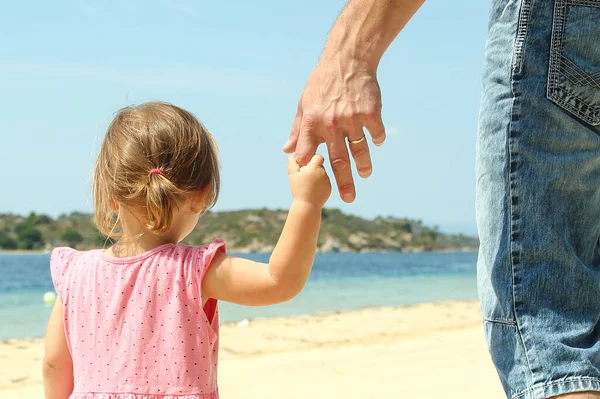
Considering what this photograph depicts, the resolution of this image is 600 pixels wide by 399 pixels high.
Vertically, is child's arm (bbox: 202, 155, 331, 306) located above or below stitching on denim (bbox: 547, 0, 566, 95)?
below

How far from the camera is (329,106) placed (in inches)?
70.3

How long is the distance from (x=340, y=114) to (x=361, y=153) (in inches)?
4.8

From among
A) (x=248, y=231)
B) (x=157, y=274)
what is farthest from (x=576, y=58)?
(x=248, y=231)

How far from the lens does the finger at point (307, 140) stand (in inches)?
71.6

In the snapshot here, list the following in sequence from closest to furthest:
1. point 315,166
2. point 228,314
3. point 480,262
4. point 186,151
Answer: point 480,262, point 315,166, point 186,151, point 228,314

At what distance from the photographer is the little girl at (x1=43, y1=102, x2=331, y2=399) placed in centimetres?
194

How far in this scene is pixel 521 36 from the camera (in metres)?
1.59

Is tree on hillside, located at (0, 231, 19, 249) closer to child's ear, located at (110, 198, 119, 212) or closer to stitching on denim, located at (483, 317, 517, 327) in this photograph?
child's ear, located at (110, 198, 119, 212)

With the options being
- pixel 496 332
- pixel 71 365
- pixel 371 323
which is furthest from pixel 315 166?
pixel 371 323

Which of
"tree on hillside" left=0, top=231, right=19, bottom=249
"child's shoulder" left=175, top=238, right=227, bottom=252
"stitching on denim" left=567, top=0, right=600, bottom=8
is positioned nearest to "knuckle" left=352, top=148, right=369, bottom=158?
"child's shoulder" left=175, top=238, right=227, bottom=252

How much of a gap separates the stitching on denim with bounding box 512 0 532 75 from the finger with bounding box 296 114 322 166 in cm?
50

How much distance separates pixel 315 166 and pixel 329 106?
201 mm

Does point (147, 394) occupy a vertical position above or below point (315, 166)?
below

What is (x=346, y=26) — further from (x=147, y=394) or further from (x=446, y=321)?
(x=446, y=321)
